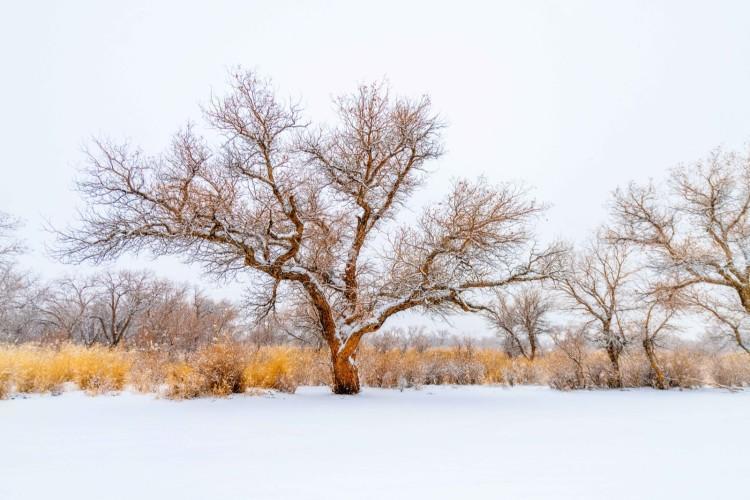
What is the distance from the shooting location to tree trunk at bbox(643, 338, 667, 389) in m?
11.6

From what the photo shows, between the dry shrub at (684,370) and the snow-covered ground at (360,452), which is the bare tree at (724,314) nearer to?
the dry shrub at (684,370)

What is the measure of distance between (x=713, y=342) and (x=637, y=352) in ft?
13.6

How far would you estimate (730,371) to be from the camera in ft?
39.6

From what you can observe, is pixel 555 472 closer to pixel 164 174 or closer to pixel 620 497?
pixel 620 497

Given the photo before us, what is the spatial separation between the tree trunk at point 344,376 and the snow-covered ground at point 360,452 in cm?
242

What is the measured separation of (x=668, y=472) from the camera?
10.4 feet

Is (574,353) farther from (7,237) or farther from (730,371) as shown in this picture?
(7,237)

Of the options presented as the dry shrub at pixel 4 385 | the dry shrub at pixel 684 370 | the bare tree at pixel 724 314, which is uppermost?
the bare tree at pixel 724 314

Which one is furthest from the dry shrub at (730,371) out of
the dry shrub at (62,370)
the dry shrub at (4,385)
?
the dry shrub at (4,385)

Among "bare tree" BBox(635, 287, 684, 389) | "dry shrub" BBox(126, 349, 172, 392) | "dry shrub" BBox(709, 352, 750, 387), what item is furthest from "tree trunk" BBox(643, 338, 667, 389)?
"dry shrub" BBox(126, 349, 172, 392)

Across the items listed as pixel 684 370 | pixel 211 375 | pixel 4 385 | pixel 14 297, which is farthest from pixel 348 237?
pixel 14 297

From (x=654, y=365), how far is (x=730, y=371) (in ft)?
9.87

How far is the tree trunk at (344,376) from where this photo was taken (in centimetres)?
929

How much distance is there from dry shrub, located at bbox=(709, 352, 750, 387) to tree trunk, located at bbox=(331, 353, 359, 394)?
41.2 ft
